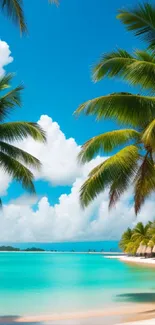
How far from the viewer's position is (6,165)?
11492 millimetres

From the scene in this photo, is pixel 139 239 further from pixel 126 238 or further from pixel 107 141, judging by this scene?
pixel 107 141

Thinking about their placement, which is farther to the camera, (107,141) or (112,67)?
(107,141)

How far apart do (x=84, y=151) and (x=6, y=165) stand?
7.32 feet

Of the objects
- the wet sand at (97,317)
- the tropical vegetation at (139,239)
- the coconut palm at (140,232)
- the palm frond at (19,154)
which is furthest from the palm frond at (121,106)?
the coconut palm at (140,232)

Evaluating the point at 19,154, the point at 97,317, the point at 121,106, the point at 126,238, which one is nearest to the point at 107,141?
the point at 121,106

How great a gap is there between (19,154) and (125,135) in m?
2.95

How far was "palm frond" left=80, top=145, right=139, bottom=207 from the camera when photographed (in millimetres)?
9984

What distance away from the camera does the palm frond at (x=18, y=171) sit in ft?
37.7

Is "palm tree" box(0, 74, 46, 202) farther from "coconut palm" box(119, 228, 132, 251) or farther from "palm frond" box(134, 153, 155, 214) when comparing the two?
"coconut palm" box(119, 228, 132, 251)

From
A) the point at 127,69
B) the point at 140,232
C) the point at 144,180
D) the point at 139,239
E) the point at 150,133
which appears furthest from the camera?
the point at 140,232

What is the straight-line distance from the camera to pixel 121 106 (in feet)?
30.2

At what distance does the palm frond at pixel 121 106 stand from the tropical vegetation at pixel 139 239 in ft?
107

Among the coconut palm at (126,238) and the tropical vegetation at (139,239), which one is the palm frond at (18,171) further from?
the coconut palm at (126,238)

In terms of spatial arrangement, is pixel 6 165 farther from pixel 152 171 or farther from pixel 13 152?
pixel 152 171
